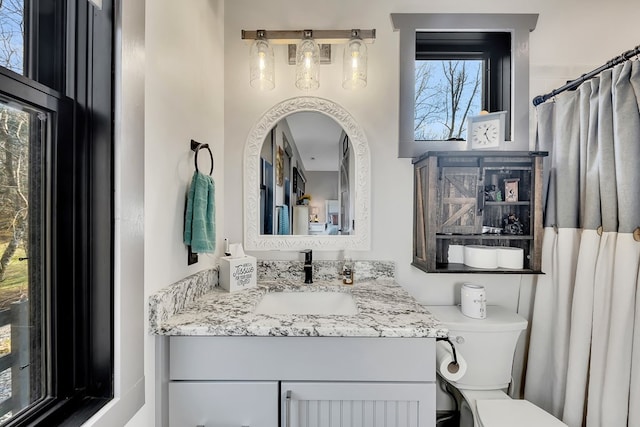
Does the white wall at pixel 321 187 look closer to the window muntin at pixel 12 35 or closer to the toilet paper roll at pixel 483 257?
the toilet paper roll at pixel 483 257

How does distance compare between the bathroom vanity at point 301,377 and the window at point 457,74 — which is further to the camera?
the window at point 457,74

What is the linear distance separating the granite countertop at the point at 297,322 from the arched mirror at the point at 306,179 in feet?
1.50

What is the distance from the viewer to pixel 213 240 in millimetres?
1185

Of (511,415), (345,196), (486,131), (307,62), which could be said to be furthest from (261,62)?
(511,415)

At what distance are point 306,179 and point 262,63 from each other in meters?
0.64

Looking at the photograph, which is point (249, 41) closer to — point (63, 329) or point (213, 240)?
point (213, 240)

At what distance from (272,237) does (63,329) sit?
0.95 meters

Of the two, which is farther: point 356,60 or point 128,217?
A: point 356,60

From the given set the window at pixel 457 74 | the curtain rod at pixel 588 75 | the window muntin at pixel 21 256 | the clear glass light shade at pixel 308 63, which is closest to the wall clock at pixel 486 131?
the window at pixel 457 74

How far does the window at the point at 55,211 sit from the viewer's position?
1.98 ft

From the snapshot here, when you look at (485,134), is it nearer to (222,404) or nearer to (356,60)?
(356,60)

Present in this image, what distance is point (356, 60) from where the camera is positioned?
1.42 metres

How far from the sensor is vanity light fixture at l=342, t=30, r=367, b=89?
1.42 metres

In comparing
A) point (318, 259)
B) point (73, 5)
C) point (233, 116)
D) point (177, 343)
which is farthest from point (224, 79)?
point (177, 343)
